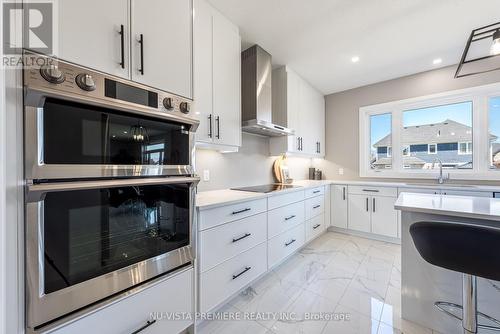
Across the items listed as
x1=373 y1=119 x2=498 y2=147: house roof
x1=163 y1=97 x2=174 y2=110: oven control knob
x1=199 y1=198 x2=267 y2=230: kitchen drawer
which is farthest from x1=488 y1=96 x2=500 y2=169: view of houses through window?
x1=163 y1=97 x2=174 y2=110: oven control knob

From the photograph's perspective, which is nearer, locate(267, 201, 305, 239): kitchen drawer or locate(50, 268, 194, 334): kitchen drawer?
locate(50, 268, 194, 334): kitchen drawer

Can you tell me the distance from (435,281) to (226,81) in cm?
233

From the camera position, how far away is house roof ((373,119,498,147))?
3.03m

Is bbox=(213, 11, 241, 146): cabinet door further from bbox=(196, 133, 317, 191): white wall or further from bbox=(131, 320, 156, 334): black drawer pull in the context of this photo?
bbox=(131, 320, 156, 334): black drawer pull

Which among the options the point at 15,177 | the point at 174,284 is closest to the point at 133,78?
the point at 15,177

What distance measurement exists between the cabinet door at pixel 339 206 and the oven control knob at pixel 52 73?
368 cm

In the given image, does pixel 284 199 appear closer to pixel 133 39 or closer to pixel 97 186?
pixel 97 186

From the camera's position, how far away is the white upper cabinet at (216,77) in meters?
1.80

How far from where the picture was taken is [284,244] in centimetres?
237

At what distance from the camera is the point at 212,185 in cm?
231

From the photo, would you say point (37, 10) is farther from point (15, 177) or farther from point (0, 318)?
point (0, 318)

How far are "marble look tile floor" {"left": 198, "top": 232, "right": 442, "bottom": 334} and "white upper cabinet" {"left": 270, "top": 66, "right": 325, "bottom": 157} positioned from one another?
62.7 inches

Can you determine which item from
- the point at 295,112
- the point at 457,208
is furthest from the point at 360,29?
the point at 457,208

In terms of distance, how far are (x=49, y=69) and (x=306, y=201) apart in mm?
2735
